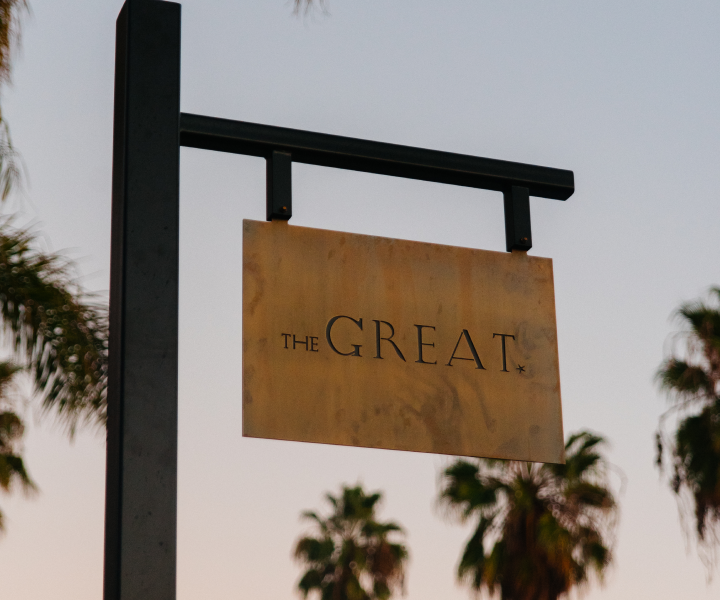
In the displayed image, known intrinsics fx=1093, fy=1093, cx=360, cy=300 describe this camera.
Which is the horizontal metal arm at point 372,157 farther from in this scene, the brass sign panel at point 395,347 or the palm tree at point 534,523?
the palm tree at point 534,523

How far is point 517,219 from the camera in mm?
3416

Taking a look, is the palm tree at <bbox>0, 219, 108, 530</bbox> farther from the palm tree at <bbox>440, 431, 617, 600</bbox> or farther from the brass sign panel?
the palm tree at <bbox>440, 431, 617, 600</bbox>

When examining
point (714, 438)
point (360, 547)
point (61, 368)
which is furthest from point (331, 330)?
point (360, 547)

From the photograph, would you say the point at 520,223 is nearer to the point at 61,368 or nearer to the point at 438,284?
the point at 438,284

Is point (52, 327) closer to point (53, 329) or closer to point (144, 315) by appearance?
point (53, 329)

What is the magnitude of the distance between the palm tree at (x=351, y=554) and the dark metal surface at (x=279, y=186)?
30911 millimetres

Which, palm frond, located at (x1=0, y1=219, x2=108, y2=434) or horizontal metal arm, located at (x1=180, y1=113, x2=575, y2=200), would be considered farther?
palm frond, located at (x1=0, y1=219, x2=108, y2=434)

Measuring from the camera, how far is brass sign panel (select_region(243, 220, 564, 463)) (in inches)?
115

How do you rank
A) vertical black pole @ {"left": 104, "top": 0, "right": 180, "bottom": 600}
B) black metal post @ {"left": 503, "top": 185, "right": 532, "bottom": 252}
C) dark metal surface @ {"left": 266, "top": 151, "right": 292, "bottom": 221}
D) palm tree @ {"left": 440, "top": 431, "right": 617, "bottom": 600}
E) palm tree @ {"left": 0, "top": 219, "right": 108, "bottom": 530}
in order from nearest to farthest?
vertical black pole @ {"left": 104, "top": 0, "right": 180, "bottom": 600}, dark metal surface @ {"left": 266, "top": 151, "right": 292, "bottom": 221}, black metal post @ {"left": 503, "top": 185, "right": 532, "bottom": 252}, palm tree @ {"left": 0, "top": 219, "right": 108, "bottom": 530}, palm tree @ {"left": 440, "top": 431, "right": 617, "bottom": 600}

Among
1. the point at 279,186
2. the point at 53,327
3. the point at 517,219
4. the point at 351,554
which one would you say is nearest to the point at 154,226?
the point at 279,186

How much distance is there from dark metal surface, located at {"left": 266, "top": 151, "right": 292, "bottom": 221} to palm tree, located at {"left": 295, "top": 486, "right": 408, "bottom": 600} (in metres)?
30.9

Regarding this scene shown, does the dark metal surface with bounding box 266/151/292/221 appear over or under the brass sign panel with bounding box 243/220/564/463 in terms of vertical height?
over

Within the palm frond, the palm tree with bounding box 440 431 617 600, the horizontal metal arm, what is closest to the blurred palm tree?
the palm frond

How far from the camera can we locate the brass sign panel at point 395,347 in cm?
292
